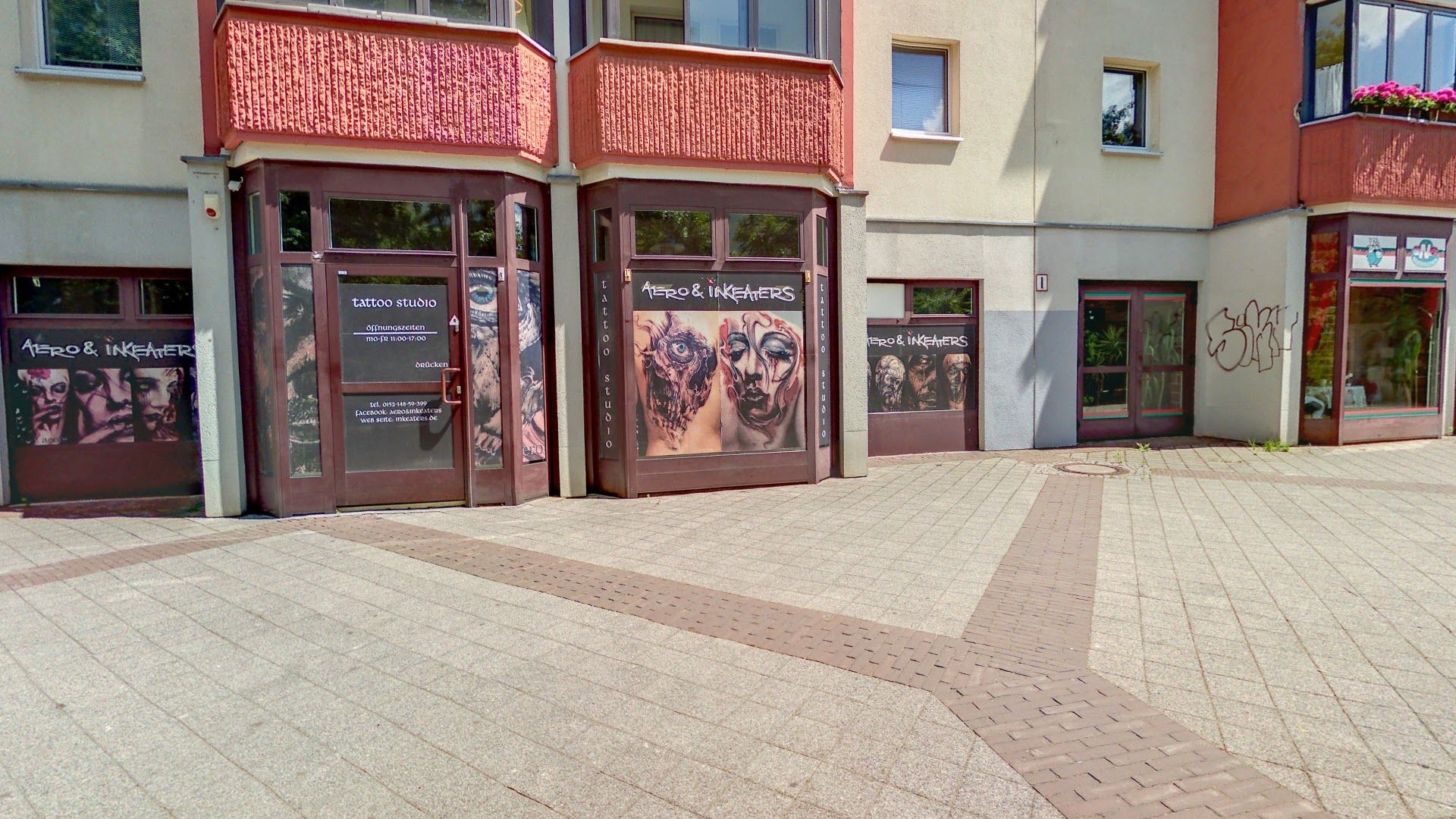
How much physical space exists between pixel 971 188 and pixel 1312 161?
16.3ft

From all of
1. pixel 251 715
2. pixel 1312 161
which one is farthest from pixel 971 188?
pixel 251 715

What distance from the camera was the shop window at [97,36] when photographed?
25.7 feet

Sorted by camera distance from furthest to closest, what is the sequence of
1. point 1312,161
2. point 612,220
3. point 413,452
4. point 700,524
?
point 1312,161, point 612,220, point 413,452, point 700,524

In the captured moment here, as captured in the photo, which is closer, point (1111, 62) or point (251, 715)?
point (251, 715)

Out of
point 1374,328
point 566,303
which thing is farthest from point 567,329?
point 1374,328

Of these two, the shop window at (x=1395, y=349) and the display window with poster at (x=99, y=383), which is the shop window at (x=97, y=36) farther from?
the shop window at (x=1395, y=349)

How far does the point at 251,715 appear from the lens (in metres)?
3.48

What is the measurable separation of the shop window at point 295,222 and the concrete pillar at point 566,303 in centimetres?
237

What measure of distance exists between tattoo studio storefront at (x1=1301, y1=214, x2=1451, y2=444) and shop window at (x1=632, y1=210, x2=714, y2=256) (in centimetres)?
945

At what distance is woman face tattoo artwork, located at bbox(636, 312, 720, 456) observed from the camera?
27.8 feet

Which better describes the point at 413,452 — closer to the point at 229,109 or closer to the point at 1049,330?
the point at 229,109

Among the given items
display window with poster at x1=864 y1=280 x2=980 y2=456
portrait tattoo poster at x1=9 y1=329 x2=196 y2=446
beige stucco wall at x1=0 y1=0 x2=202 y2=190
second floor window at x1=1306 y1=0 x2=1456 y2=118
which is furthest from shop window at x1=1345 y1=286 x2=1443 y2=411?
portrait tattoo poster at x1=9 y1=329 x2=196 y2=446

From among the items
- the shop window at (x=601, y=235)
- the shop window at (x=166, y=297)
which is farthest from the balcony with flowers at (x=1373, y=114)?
the shop window at (x=166, y=297)

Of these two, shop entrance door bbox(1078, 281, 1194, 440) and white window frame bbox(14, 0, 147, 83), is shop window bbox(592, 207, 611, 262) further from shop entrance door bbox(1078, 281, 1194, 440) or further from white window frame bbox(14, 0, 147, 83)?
shop entrance door bbox(1078, 281, 1194, 440)
